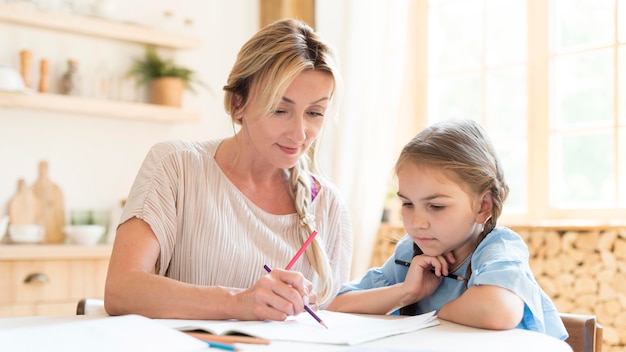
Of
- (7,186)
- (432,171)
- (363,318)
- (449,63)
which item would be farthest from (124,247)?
(449,63)

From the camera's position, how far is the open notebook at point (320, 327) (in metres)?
1.19

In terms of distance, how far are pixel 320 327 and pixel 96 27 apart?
10.1ft

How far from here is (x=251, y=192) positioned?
1935mm

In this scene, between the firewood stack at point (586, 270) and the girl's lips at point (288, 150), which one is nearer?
the girl's lips at point (288, 150)

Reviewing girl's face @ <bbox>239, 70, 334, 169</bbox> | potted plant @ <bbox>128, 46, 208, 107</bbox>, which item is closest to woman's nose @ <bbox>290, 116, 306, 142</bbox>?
girl's face @ <bbox>239, 70, 334, 169</bbox>

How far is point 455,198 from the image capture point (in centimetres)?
154

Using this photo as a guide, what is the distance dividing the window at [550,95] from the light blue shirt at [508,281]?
6.70 ft

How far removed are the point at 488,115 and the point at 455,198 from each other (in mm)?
2534

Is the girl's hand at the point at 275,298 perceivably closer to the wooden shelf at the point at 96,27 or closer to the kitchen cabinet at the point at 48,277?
the kitchen cabinet at the point at 48,277

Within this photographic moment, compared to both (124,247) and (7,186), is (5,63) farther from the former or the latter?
(124,247)

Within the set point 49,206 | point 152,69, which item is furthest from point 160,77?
point 49,206

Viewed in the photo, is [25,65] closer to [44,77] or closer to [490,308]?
[44,77]

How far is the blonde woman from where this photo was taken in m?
1.73

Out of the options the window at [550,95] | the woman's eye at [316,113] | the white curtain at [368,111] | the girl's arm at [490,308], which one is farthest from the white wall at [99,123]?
the girl's arm at [490,308]
